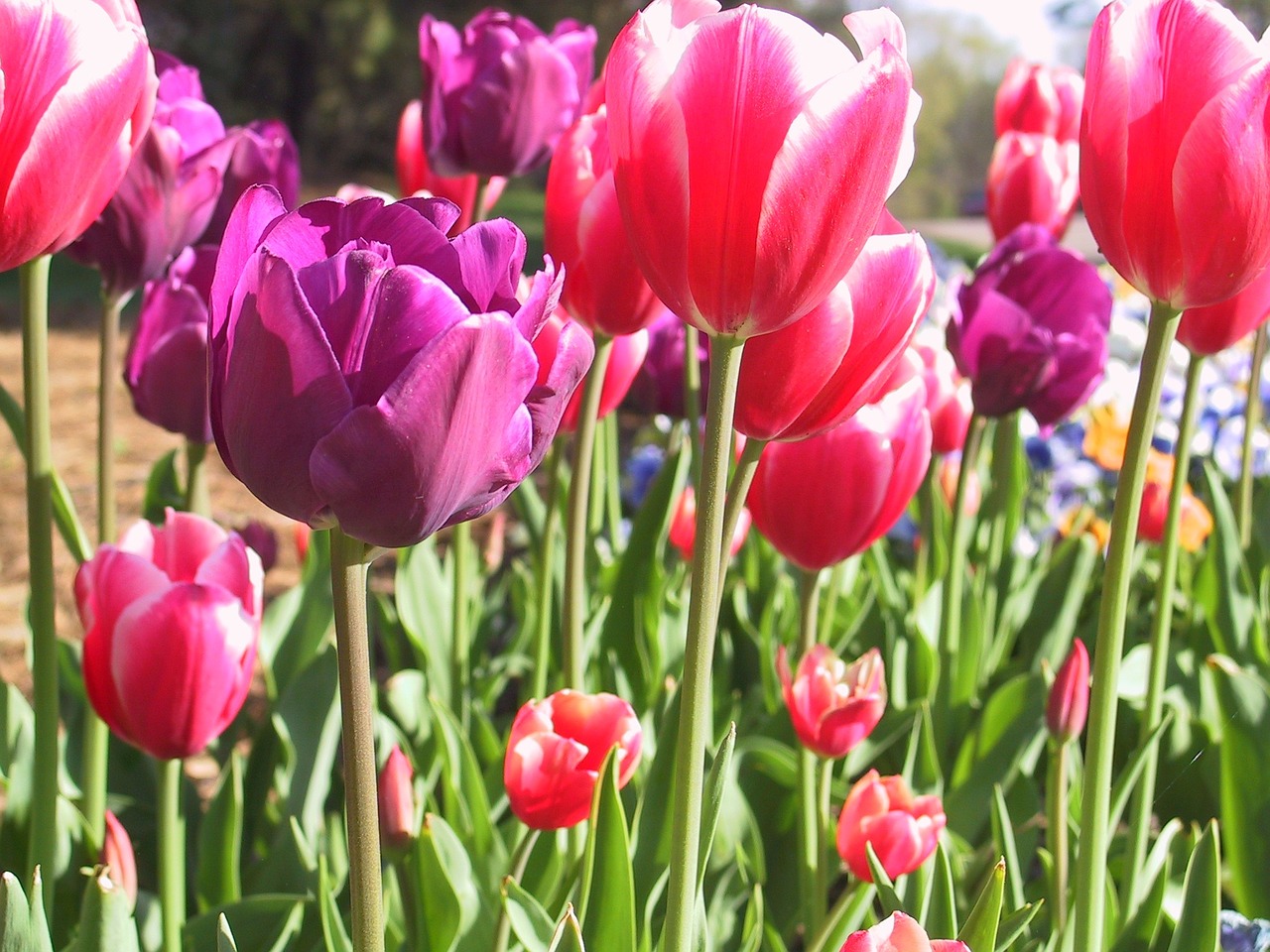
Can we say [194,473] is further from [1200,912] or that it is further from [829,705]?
[1200,912]

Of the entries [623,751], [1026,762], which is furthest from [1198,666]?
[623,751]

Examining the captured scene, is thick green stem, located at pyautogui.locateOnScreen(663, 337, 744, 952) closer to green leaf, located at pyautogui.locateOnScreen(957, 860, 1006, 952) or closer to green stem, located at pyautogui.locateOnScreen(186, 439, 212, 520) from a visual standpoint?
green leaf, located at pyautogui.locateOnScreen(957, 860, 1006, 952)

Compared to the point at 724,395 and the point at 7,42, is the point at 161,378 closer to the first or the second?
the point at 7,42

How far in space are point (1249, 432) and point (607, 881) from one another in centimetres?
121

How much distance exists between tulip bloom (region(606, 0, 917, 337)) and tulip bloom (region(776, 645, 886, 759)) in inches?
15.2

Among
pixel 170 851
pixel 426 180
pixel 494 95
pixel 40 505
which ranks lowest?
pixel 170 851

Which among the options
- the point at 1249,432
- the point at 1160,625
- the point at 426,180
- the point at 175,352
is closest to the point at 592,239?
the point at 175,352

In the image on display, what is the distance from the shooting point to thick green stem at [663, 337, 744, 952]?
554 mm

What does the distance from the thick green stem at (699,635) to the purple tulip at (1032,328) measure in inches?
30.3

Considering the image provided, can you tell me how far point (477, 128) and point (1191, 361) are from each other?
721 millimetres

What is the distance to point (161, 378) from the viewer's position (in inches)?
43.3

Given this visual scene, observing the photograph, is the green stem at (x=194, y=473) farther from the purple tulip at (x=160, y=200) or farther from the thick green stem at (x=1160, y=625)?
the thick green stem at (x=1160, y=625)

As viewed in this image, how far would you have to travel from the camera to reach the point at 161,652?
2.67 ft

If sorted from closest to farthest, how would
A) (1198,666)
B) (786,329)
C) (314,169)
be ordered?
(786,329)
(1198,666)
(314,169)
